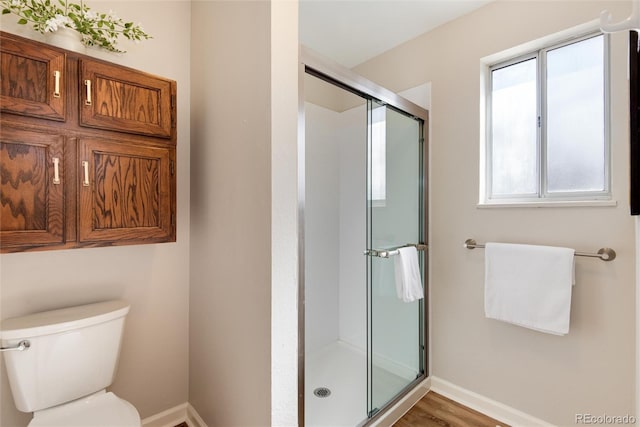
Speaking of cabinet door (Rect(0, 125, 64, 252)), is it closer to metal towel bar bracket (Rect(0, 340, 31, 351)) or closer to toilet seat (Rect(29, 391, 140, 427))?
metal towel bar bracket (Rect(0, 340, 31, 351))

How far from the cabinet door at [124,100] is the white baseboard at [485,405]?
2.27m

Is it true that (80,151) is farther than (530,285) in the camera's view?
No

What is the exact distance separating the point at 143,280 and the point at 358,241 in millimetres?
1565

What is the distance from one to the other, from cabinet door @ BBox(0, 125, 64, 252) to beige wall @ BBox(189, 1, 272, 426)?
581mm

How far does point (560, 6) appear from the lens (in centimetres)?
153

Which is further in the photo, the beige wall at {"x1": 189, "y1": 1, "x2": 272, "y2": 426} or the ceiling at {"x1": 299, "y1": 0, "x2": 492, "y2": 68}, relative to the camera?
the ceiling at {"x1": 299, "y1": 0, "x2": 492, "y2": 68}

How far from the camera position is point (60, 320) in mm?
1168

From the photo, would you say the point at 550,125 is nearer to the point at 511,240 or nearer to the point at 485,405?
the point at 511,240

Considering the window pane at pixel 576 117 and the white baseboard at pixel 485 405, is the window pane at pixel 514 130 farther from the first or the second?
the white baseboard at pixel 485 405

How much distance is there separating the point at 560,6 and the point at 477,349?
6.54 ft

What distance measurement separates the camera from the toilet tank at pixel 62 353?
Answer: 1.09 m

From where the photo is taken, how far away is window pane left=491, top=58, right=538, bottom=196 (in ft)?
5.66

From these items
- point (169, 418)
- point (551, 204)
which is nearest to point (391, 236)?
point (551, 204)

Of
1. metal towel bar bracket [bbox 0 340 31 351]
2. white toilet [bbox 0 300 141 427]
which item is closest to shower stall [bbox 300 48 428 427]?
white toilet [bbox 0 300 141 427]
